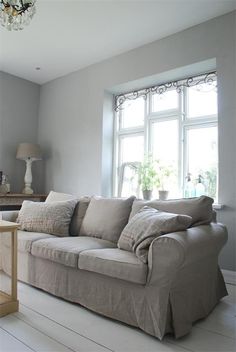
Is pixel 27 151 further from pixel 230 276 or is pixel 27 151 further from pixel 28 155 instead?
pixel 230 276

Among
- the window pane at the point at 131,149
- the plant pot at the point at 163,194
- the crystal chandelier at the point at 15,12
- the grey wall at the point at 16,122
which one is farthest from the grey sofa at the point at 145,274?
the grey wall at the point at 16,122

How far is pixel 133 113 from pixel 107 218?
196 centimetres

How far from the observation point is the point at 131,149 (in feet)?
14.0

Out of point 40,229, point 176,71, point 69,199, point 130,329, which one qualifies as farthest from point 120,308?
point 176,71

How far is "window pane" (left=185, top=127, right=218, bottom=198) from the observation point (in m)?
3.41

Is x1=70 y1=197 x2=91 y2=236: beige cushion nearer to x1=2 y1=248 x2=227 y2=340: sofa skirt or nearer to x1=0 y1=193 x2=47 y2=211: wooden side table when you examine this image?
x1=2 y1=248 x2=227 y2=340: sofa skirt

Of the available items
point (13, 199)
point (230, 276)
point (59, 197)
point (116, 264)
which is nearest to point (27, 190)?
point (13, 199)

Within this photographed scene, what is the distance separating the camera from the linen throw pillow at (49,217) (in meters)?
3.00

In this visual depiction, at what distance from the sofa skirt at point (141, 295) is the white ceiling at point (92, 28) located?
98.9 inches

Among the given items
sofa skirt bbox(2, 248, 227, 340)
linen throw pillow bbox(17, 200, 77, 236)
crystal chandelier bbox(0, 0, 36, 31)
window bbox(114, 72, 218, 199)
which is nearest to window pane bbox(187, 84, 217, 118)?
window bbox(114, 72, 218, 199)

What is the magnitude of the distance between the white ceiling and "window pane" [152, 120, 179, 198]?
108 centimetres

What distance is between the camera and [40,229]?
9.95 feet

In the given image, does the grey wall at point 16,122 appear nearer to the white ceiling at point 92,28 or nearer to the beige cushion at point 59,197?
the white ceiling at point 92,28

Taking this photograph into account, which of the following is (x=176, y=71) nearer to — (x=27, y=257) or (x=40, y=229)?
(x=40, y=229)
